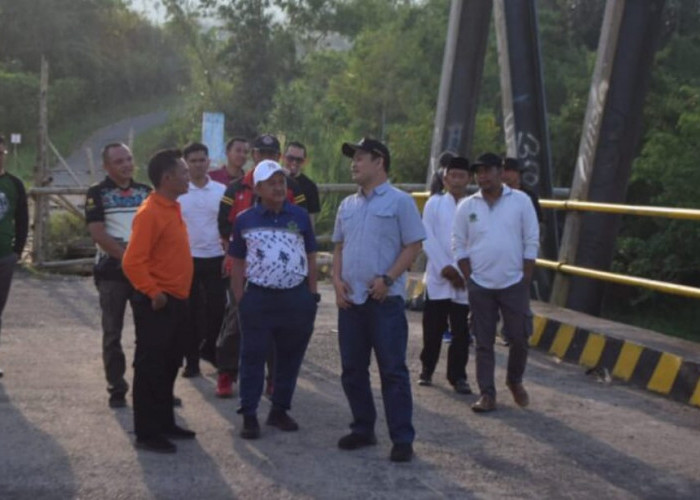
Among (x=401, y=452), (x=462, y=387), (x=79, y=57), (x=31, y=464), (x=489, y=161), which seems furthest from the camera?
(x=79, y=57)

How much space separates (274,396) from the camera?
803cm

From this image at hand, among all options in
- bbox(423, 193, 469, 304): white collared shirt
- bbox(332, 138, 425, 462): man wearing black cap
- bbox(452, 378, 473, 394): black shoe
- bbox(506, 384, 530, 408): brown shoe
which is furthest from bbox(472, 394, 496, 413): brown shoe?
bbox(332, 138, 425, 462): man wearing black cap

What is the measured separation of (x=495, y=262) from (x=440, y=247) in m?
1.22

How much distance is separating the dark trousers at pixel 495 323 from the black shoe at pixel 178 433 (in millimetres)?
2065

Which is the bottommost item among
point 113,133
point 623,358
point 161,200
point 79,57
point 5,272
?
point 113,133

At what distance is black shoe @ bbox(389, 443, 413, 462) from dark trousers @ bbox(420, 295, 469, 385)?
235cm

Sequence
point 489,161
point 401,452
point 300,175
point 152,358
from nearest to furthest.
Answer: point 401,452
point 152,358
point 489,161
point 300,175

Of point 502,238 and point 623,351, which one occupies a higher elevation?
point 502,238

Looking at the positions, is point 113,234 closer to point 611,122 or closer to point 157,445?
point 157,445

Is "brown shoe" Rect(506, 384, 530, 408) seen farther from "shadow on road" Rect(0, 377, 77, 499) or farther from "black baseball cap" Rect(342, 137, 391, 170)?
"shadow on road" Rect(0, 377, 77, 499)

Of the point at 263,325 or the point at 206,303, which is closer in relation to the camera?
the point at 263,325

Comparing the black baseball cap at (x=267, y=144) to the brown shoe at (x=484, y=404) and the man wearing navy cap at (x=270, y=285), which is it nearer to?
the man wearing navy cap at (x=270, y=285)

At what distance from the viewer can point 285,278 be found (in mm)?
7742

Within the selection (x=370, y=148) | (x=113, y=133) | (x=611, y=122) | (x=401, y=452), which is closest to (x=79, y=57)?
(x=113, y=133)
